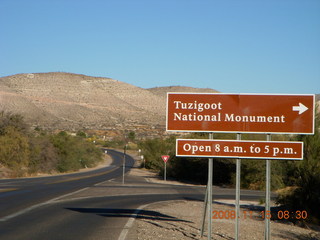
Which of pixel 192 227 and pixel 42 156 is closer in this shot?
pixel 192 227

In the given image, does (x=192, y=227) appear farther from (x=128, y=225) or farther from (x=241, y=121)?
(x=241, y=121)

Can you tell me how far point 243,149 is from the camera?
1126cm

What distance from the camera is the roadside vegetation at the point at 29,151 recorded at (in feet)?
148

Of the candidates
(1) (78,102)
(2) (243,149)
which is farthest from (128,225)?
(1) (78,102)

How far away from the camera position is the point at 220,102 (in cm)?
1154

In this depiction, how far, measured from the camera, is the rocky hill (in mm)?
111325

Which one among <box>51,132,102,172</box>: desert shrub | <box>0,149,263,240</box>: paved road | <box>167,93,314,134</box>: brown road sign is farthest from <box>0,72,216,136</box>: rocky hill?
<box>167,93,314,134</box>: brown road sign

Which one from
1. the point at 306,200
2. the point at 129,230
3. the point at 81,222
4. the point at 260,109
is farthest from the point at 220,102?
the point at 306,200

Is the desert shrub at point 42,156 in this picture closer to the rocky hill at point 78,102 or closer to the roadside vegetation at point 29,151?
the roadside vegetation at point 29,151

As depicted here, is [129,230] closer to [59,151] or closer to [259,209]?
[259,209]

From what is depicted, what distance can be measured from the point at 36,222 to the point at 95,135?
99.7 m

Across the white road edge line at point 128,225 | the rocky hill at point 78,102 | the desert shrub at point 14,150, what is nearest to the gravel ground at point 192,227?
the white road edge line at point 128,225

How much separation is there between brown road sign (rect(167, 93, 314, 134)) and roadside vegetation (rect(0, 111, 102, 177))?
32.6 m

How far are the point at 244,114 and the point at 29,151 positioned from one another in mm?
39532
